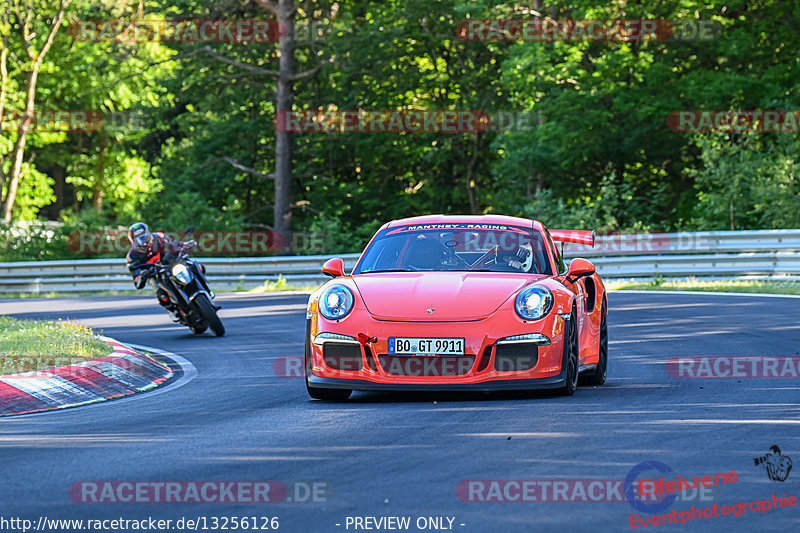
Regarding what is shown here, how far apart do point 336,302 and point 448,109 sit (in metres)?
29.3

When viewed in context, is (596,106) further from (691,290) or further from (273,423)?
(273,423)

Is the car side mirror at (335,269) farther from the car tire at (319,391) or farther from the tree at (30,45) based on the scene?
the tree at (30,45)

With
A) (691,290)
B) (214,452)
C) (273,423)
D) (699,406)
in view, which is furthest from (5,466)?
(691,290)

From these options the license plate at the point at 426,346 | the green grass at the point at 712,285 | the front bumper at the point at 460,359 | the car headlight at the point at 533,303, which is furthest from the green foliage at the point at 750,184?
the license plate at the point at 426,346

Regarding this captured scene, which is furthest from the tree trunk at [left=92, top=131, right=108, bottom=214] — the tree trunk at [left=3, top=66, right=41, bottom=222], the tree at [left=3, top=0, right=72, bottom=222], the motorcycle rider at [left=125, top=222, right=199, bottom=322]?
the motorcycle rider at [left=125, top=222, right=199, bottom=322]

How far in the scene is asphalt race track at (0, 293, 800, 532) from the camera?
18.1 ft

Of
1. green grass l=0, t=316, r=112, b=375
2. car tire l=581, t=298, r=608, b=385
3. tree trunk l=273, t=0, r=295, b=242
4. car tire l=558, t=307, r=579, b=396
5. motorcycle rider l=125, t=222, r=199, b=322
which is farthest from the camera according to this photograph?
tree trunk l=273, t=0, r=295, b=242

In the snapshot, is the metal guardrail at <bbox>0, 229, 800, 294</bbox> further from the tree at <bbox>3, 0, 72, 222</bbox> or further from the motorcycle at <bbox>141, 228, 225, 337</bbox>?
the tree at <bbox>3, 0, 72, 222</bbox>

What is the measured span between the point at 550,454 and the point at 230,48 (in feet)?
109

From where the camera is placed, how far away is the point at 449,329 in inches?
343

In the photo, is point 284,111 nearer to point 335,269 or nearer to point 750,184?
point 750,184

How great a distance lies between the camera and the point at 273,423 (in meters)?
8.21

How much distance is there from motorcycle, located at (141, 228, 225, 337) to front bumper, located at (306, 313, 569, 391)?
7.15 metres

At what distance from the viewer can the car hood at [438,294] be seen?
8820 mm
